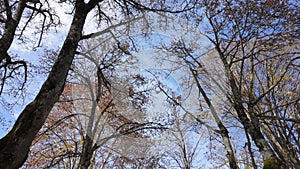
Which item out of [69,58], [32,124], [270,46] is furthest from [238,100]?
[32,124]

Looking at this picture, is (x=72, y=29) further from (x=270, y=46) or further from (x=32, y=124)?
(x=270, y=46)

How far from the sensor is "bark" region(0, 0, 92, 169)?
2.26 m

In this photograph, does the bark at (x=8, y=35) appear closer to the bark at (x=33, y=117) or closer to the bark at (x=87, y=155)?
the bark at (x=33, y=117)

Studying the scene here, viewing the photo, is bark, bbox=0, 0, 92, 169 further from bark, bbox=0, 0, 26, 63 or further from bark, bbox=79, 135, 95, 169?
bark, bbox=79, 135, 95, 169

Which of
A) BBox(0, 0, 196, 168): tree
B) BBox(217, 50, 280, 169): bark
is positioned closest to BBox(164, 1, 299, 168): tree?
BBox(217, 50, 280, 169): bark

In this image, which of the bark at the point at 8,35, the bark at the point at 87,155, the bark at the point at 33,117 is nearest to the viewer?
the bark at the point at 33,117

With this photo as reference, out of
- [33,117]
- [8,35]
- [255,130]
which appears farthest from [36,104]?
[255,130]

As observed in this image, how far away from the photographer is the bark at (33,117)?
88.8 inches

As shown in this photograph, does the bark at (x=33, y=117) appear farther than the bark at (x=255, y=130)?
No

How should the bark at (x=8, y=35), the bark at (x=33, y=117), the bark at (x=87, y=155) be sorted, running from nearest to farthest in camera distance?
the bark at (x=33, y=117), the bark at (x=8, y=35), the bark at (x=87, y=155)

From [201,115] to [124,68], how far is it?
3656 mm

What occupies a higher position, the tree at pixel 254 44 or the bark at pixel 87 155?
the tree at pixel 254 44

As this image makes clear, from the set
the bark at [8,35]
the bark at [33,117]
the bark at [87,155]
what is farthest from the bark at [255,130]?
the bark at [8,35]

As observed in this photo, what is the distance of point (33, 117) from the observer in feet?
8.31
